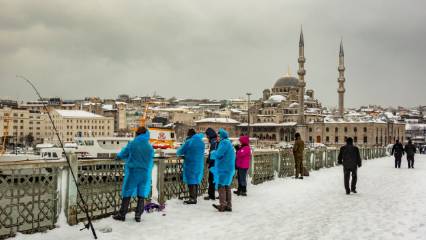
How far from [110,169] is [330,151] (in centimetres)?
1531

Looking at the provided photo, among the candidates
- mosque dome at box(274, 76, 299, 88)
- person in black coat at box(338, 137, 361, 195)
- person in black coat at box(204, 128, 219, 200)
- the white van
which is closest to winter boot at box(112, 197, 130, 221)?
person in black coat at box(204, 128, 219, 200)

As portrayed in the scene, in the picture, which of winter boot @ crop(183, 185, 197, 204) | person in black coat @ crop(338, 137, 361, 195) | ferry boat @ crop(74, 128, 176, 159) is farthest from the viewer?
ferry boat @ crop(74, 128, 176, 159)

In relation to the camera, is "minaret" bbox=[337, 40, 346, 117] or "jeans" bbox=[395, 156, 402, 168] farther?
"minaret" bbox=[337, 40, 346, 117]

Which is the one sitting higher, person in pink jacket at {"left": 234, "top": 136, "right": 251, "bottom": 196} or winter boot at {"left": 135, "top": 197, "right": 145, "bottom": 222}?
person in pink jacket at {"left": 234, "top": 136, "right": 251, "bottom": 196}

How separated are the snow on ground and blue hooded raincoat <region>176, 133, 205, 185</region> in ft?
1.70

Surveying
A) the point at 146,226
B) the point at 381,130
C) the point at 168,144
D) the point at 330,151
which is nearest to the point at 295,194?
the point at 146,226

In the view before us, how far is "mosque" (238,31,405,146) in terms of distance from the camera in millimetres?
81625

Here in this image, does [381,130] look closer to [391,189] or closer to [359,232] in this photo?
[391,189]

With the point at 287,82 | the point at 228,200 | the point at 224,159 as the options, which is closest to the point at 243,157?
the point at 224,159

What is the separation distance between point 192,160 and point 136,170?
175cm

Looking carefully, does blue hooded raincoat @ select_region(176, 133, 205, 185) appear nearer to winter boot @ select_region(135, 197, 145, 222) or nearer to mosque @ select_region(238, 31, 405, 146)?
winter boot @ select_region(135, 197, 145, 222)

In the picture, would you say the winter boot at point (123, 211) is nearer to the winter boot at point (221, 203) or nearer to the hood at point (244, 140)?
the winter boot at point (221, 203)

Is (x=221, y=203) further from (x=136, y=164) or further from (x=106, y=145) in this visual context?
(x=106, y=145)

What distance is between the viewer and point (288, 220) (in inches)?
278
